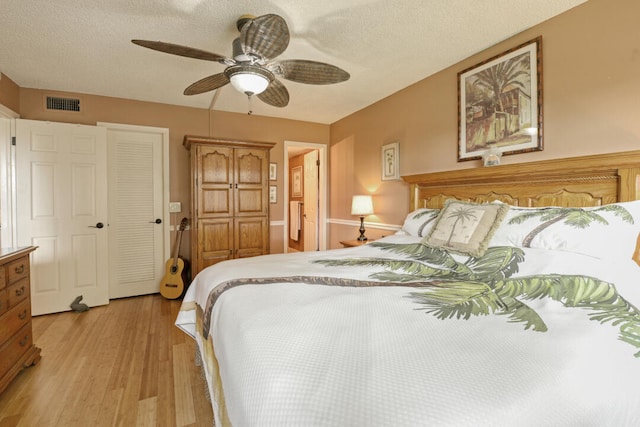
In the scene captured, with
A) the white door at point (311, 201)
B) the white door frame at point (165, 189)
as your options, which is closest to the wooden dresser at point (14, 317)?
the white door frame at point (165, 189)

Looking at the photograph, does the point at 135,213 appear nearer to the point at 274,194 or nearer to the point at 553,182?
the point at 274,194

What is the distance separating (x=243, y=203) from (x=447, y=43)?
8.91ft

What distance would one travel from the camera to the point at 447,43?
7.81 feet

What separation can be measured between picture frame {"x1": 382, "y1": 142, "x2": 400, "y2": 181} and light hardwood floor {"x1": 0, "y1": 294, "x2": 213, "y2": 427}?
105 inches

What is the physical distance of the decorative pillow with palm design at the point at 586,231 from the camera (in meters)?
1.43

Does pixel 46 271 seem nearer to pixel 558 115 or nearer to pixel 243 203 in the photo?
pixel 243 203

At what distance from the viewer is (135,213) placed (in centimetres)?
372

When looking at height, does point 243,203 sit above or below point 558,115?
below

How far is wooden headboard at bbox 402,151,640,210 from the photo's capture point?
1667 millimetres

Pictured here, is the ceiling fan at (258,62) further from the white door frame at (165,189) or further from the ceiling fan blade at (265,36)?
the white door frame at (165,189)

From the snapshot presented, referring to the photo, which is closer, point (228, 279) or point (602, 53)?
point (228, 279)

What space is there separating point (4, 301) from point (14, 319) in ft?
0.60

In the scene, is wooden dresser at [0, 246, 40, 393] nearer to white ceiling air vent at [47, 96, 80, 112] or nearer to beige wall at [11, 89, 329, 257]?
beige wall at [11, 89, 329, 257]

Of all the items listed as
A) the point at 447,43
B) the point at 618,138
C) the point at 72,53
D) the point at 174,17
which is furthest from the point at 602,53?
the point at 72,53
